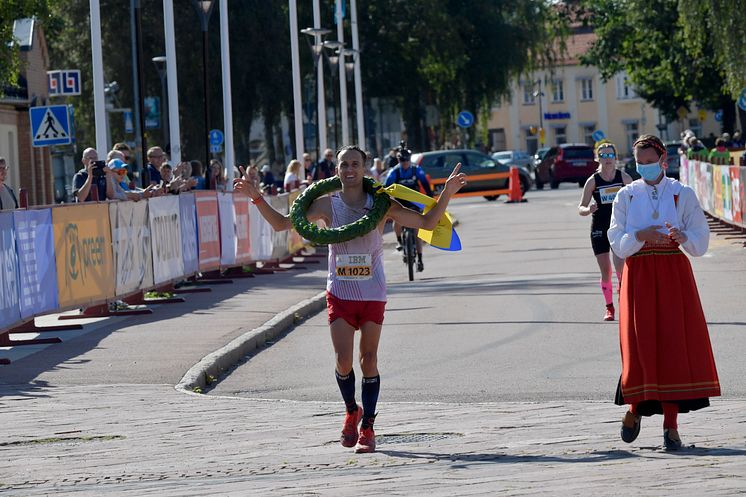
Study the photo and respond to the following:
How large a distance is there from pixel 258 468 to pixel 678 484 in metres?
2.10

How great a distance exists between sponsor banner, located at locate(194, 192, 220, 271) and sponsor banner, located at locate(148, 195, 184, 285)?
1.37m

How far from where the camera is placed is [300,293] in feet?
69.9

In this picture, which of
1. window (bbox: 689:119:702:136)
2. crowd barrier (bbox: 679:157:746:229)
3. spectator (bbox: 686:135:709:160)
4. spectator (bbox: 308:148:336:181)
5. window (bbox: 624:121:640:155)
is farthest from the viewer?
window (bbox: 624:121:640:155)

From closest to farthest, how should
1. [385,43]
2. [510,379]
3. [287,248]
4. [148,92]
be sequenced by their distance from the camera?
[510,379], [287,248], [148,92], [385,43]

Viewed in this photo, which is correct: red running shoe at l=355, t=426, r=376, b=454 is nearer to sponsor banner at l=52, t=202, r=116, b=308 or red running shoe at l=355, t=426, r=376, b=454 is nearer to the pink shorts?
the pink shorts

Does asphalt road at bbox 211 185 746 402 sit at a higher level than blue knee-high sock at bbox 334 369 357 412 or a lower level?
lower

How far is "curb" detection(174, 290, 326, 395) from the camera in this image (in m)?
12.4

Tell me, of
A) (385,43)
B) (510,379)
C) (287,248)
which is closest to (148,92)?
(385,43)

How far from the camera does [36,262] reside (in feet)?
51.1

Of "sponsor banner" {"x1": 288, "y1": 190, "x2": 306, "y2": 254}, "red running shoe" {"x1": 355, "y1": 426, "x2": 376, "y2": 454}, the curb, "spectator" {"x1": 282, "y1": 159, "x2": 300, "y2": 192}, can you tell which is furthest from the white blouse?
"spectator" {"x1": 282, "y1": 159, "x2": 300, "y2": 192}

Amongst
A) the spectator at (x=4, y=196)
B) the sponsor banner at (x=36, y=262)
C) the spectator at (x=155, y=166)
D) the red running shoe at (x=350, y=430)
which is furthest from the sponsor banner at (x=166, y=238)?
the red running shoe at (x=350, y=430)

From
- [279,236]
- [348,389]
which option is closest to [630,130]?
[279,236]

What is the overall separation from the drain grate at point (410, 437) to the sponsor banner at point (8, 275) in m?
6.12

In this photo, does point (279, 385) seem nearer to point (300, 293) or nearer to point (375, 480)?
point (375, 480)
